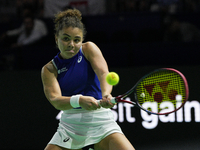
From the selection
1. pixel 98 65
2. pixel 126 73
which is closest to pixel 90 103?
pixel 98 65

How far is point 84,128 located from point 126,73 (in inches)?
105

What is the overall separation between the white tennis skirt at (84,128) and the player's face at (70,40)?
21.9 inches

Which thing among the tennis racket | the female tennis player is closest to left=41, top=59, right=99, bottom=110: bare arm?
the female tennis player

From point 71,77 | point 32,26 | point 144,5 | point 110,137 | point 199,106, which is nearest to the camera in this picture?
point 110,137

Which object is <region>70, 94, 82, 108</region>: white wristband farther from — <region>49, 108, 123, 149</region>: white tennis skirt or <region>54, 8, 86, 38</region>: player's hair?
<region>54, 8, 86, 38</region>: player's hair

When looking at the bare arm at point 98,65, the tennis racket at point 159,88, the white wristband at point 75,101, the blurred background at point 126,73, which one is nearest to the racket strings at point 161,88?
the tennis racket at point 159,88

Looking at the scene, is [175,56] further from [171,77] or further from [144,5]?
[171,77]

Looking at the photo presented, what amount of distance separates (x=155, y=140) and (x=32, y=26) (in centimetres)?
323

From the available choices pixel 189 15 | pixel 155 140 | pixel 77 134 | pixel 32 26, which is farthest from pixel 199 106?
pixel 32 26

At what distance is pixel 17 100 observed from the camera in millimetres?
5590

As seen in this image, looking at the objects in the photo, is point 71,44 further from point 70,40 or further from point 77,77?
point 77,77

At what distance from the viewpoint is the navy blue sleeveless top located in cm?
298

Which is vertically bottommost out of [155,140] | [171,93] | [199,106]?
[155,140]

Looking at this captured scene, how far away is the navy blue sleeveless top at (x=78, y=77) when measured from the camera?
117 inches
